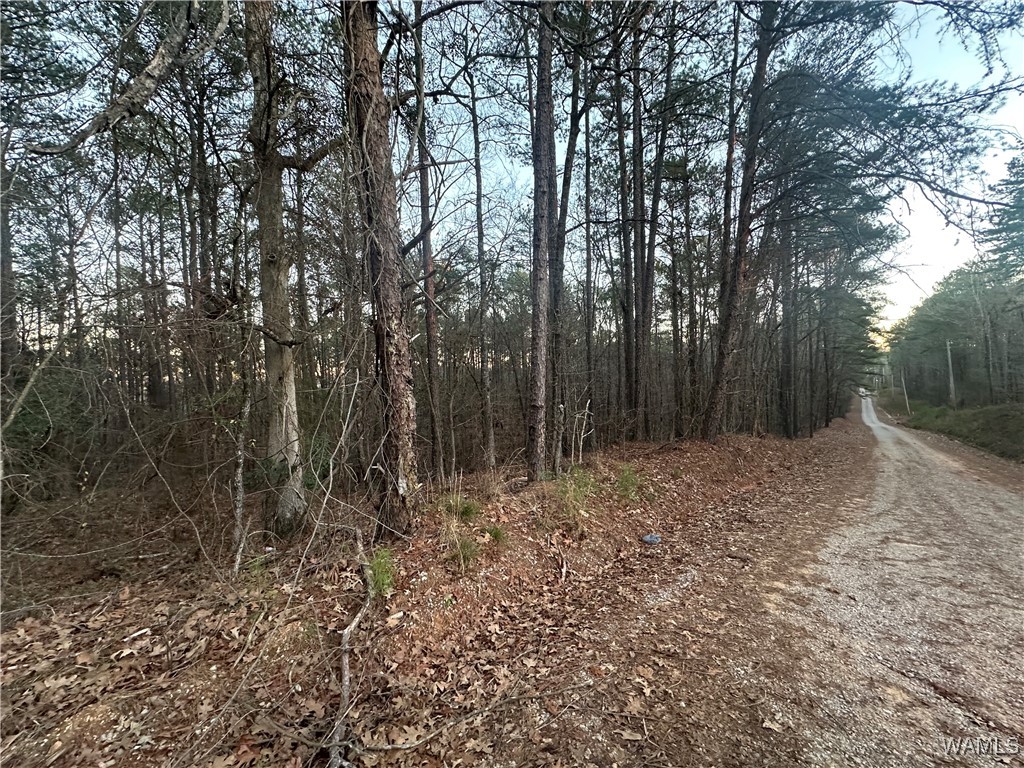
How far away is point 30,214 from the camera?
3381 millimetres

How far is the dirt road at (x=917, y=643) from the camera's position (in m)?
2.02

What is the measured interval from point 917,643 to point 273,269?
23.2 feet

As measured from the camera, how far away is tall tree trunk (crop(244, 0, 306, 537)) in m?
4.21

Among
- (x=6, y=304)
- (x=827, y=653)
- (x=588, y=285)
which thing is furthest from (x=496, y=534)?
(x=588, y=285)

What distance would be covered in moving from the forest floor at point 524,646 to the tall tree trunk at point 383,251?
20.7 inches

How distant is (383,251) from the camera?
144 inches

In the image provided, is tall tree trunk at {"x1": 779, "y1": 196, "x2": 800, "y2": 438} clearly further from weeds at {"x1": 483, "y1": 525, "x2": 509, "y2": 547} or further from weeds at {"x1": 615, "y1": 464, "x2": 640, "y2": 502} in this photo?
weeds at {"x1": 483, "y1": 525, "x2": 509, "y2": 547}

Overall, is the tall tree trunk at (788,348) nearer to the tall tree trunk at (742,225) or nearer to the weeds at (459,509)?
the tall tree trunk at (742,225)

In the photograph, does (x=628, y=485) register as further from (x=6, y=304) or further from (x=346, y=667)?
(x=6, y=304)

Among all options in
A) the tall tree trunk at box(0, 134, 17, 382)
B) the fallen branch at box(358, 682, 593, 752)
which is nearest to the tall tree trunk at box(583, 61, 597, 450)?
the fallen branch at box(358, 682, 593, 752)

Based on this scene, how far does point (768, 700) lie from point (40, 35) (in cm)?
843

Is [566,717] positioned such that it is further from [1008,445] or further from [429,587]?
[1008,445]

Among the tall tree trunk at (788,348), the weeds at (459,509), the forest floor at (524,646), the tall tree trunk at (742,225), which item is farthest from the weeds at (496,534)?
the tall tree trunk at (788,348)

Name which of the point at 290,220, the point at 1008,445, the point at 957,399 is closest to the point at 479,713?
the point at 290,220
